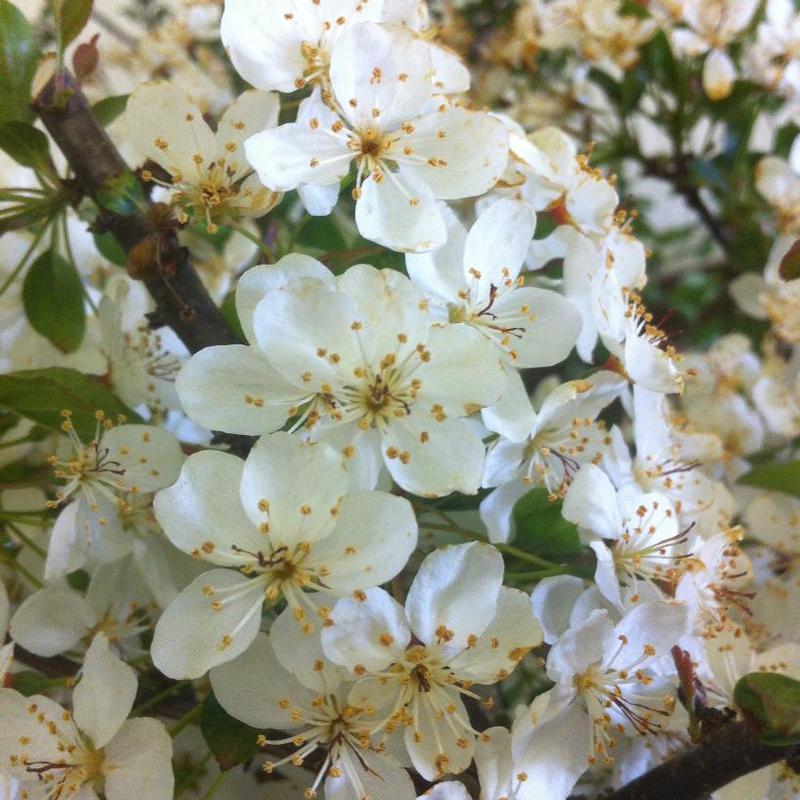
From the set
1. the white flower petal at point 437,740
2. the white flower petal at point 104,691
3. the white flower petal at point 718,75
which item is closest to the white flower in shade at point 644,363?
the white flower petal at point 437,740

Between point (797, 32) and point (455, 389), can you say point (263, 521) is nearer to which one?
point (455, 389)

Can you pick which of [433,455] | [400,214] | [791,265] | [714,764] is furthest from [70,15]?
[714,764]

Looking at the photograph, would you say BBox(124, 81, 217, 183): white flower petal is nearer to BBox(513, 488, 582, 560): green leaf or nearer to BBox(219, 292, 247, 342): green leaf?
BBox(219, 292, 247, 342): green leaf

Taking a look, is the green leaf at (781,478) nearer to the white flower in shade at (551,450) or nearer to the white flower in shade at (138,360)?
the white flower in shade at (551,450)

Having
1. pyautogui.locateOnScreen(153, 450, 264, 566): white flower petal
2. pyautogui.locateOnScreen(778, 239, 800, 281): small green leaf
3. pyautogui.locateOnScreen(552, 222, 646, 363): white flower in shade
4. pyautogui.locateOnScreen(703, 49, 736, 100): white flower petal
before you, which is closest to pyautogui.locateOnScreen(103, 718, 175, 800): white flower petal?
pyautogui.locateOnScreen(153, 450, 264, 566): white flower petal

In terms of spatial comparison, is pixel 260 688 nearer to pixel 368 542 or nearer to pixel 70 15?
pixel 368 542

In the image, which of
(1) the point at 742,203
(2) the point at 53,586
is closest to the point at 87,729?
(2) the point at 53,586
